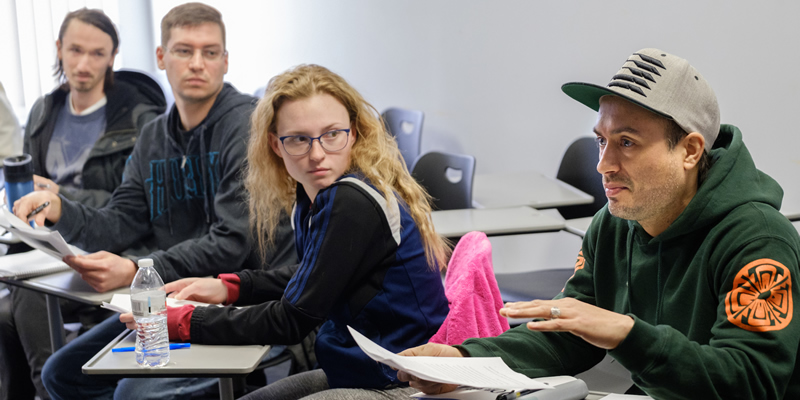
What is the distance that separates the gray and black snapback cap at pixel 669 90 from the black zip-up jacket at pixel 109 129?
87.2 inches

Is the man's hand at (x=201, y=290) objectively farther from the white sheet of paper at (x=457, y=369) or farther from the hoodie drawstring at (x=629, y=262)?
the hoodie drawstring at (x=629, y=262)

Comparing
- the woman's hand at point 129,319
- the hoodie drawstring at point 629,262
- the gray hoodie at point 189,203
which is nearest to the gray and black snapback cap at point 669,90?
the hoodie drawstring at point 629,262

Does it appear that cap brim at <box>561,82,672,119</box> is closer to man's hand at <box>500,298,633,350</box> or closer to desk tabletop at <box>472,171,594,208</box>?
man's hand at <box>500,298,633,350</box>

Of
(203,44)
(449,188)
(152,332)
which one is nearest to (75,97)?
(203,44)

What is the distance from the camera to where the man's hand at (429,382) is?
3.92 ft

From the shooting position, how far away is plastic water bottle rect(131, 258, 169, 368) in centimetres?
148

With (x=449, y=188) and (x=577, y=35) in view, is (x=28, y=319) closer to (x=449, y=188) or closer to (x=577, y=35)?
(x=449, y=188)

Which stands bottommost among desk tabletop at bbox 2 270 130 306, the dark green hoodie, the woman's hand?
desk tabletop at bbox 2 270 130 306

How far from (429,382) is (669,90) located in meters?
0.63

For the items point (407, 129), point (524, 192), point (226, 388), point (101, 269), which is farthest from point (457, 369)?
point (407, 129)

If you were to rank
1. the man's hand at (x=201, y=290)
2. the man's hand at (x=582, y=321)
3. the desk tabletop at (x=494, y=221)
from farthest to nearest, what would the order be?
the desk tabletop at (x=494, y=221) < the man's hand at (x=201, y=290) < the man's hand at (x=582, y=321)

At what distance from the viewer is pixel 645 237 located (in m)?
1.30

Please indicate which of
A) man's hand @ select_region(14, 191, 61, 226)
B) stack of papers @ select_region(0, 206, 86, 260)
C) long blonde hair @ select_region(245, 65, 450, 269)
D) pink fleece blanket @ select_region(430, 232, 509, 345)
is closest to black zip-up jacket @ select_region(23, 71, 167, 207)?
man's hand @ select_region(14, 191, 61, 226)

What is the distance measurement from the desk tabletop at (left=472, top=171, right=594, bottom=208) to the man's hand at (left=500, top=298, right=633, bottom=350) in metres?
1.95
